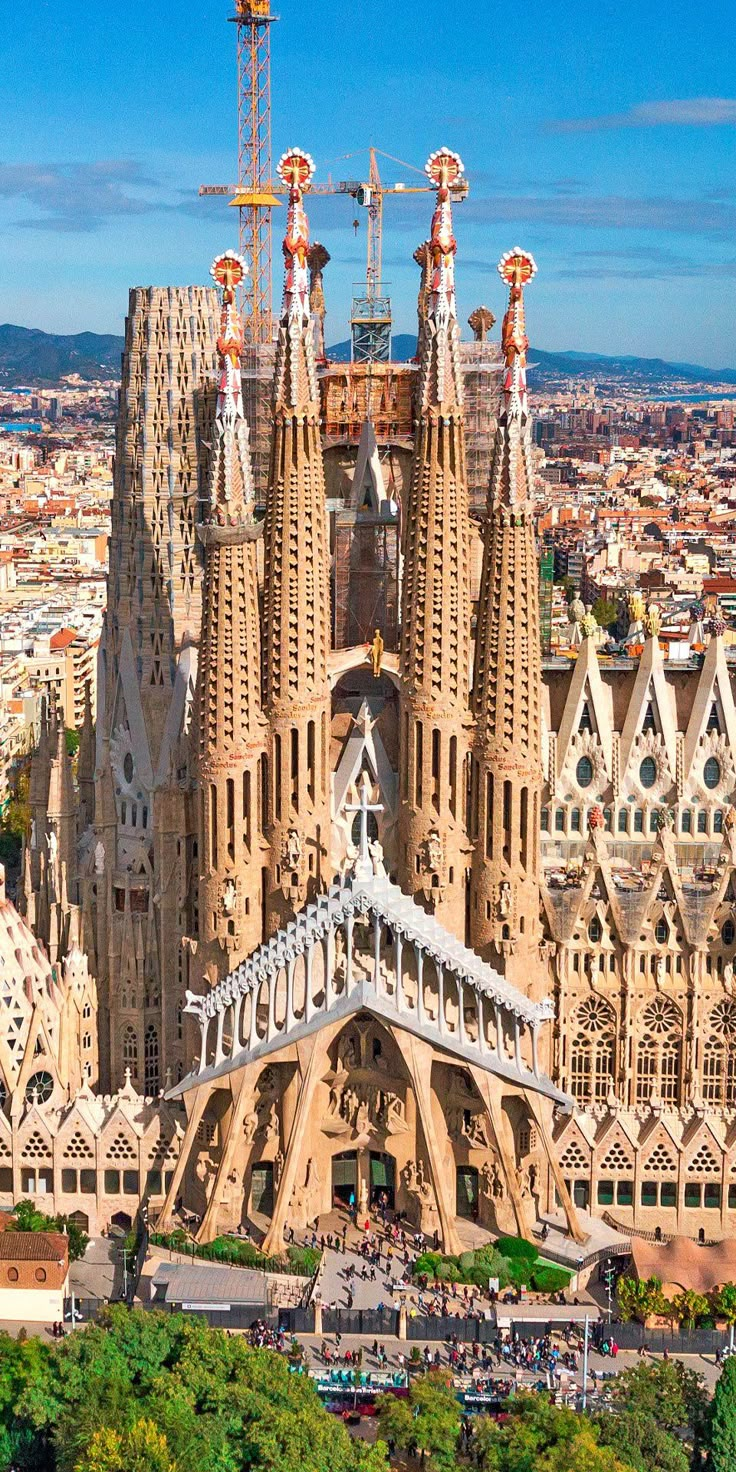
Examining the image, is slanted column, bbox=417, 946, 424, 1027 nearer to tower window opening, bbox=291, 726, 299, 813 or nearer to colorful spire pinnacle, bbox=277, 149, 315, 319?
tower window opening, bbox=291, 726, 299, 813

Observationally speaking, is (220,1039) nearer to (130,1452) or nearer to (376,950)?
(376,950)

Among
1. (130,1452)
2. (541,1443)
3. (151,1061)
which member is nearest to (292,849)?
(151,1061)

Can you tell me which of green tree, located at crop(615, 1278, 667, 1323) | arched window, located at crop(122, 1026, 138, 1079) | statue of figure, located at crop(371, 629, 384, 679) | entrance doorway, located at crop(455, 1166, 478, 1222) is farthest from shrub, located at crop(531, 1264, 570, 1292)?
statue of figure, located at crop(371, 629, 384, 679)

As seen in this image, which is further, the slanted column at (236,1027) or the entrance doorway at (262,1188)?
the entrance doorway at (262,1188)

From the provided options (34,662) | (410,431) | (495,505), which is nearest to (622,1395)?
(495,505)

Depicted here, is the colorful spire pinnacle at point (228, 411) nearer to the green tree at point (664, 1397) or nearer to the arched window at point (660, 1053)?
the arched window at point (660, 1053)

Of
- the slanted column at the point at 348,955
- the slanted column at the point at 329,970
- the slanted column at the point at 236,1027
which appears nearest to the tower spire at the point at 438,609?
the slanted column at the point at 348,955

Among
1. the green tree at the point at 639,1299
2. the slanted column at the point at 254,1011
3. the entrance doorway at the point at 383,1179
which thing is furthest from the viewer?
the entrance doorway at the point at 383,1179
